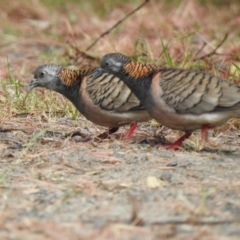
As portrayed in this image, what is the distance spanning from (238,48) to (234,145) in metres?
3.35

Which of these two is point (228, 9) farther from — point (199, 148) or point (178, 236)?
point (178, 236)

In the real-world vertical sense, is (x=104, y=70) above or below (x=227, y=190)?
above

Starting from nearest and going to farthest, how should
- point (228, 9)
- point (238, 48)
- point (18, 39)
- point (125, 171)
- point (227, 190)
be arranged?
1. point (227, 190)
2. point (125, 171)
3. point (238, 48)
4. point (18, 39)
5. point (228, 9)

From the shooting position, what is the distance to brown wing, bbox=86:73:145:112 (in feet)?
20.2

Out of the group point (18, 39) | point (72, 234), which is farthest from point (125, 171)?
point (18, 39)

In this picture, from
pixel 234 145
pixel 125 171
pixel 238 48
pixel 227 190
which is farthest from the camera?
pixel 238 48

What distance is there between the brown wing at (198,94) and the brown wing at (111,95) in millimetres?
402

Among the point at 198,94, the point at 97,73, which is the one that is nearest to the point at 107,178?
the point at 198,94

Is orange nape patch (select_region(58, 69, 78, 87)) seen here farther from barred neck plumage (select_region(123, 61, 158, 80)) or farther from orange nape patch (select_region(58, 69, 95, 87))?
barred neck plumage (select_region(123, 61, 158, 80))

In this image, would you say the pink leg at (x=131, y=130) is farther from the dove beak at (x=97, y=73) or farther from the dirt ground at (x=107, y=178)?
the dove beak at (x=97, y=73)

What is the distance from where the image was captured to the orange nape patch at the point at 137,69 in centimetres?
600

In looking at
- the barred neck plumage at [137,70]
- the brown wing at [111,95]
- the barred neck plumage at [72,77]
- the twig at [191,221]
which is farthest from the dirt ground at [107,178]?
the barred neck plumage at [137,70]

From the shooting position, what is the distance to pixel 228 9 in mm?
13438

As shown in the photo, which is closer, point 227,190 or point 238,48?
point 227,190
